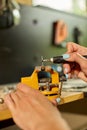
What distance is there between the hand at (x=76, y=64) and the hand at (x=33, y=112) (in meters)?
0.31

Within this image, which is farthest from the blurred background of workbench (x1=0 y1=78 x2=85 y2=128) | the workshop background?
workbench (x1=0 y1=78 x2=85 y2=128)

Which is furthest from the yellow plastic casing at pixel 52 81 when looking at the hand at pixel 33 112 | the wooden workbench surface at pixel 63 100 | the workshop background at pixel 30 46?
the workshop background at pixel 30 46

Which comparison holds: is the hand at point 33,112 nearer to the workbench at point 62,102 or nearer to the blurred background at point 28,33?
the workbench at point 62,102

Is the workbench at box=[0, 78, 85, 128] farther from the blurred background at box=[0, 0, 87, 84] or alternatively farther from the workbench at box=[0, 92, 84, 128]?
the blurred background at box=[0, 0, 87, 84]

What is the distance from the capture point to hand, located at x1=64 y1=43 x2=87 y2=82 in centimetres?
85

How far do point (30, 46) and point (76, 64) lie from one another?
0.57 m

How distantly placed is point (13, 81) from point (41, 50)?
0.96 ft

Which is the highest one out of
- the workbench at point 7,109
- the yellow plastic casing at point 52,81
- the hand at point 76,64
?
the hand at point 76,64

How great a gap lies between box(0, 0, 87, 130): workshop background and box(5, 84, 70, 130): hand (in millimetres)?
735

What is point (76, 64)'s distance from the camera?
0.92 m

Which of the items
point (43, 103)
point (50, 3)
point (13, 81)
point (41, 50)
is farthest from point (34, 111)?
point (50, 3)

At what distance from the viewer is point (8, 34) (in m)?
1.32

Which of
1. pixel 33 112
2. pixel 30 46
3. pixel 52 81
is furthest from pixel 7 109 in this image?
pixel 30 46

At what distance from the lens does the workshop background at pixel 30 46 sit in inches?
51.6
